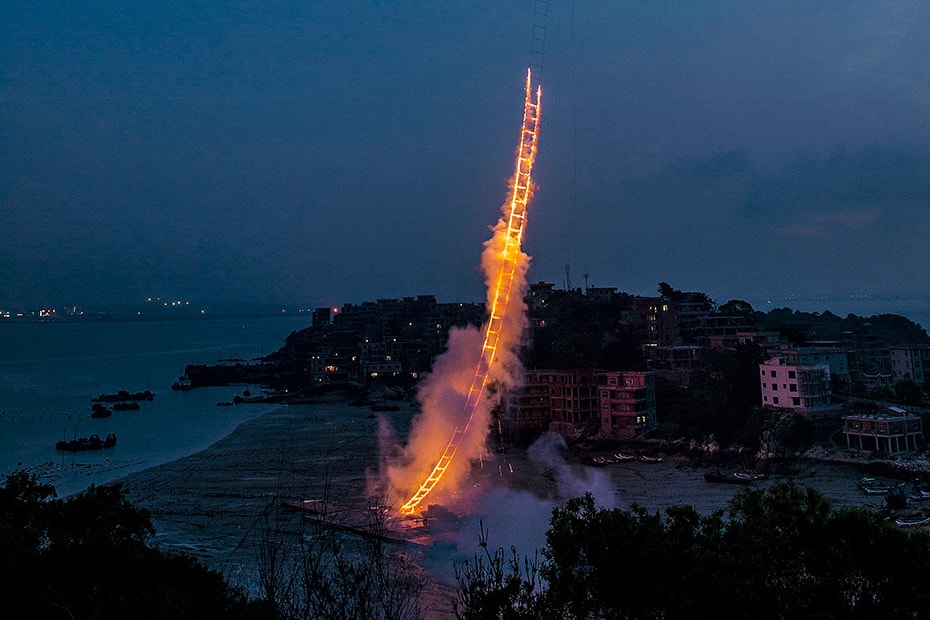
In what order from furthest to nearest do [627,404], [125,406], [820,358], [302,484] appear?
[125,406] → [820,358] → [627,404] → [302,484]

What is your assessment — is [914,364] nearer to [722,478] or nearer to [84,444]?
[722,478]

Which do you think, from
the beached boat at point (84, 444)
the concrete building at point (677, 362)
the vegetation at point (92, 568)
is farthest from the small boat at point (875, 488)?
the beached boat at point (84, 444)

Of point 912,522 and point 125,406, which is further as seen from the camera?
point 125,406

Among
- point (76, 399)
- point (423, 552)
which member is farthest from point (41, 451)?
point (423, 552)

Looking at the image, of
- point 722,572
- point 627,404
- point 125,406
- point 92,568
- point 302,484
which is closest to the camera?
point 722,572

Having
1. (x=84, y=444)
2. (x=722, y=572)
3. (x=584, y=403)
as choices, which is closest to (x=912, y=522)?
(x=722, y=572)

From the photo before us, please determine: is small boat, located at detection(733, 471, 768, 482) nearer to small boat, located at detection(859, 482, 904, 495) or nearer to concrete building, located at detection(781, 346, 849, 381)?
small boat, located at detection(859, 482, 904, 495)
